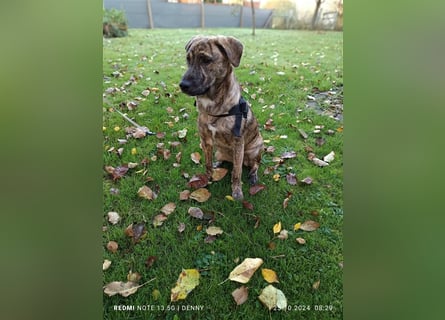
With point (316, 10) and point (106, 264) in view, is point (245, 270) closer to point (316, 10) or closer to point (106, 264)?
point (106, 264)

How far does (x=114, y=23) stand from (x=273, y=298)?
2.07 metres

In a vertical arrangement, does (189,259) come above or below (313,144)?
below

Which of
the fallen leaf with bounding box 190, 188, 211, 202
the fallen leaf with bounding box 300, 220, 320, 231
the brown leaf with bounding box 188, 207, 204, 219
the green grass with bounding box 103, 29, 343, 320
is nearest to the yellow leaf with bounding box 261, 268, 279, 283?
the green grass with bounding box 103, 29, 343, 320

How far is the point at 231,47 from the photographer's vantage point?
210 cm

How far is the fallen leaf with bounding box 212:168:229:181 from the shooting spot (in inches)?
101

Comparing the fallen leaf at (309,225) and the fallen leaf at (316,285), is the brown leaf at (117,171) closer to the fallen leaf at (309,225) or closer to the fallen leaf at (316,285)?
the fallen leaf at (309,225)

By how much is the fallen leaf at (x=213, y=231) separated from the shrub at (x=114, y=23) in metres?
1.47

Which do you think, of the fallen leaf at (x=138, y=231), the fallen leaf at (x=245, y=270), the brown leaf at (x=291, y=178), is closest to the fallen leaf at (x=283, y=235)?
the fallen leaf at (x=245, y=270)

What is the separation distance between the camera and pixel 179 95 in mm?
2797

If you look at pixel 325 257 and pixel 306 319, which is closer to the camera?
pixel 306 319

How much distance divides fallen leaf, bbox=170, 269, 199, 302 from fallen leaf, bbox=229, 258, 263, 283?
0.76ft
